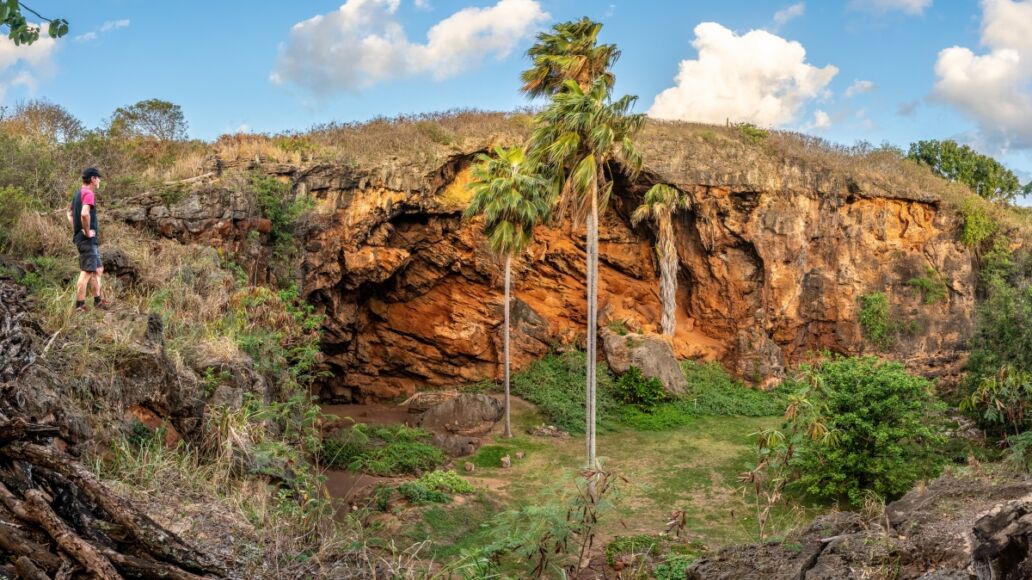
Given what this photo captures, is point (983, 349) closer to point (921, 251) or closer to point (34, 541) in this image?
point (921, 251)

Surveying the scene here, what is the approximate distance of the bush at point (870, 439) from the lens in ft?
41.5

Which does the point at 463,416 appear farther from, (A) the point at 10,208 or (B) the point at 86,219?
(B) the point at 86,219

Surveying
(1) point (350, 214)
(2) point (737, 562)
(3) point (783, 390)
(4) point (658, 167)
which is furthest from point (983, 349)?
(1) point (350, 214)

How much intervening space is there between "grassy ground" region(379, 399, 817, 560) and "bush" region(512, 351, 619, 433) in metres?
0.60

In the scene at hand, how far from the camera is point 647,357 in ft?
73.3

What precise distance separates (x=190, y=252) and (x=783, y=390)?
19.3m

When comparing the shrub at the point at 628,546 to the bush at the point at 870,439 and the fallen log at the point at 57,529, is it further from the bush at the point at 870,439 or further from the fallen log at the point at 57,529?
the fallen log at the point at 57,529

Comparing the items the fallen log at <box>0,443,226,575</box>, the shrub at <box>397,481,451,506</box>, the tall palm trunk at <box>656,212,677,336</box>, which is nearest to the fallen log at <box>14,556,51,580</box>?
the fallen log at <box>0,443,226,575</box>

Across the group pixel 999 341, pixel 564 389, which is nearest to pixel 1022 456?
pixel 999 341

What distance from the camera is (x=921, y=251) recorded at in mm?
25047

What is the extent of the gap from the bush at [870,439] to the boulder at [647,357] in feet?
28.5

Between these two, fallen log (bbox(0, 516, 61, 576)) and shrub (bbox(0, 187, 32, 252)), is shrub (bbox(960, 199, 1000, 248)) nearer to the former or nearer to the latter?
shrub (bbox(0, 187, 32, 252))

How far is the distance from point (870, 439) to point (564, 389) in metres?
10.8

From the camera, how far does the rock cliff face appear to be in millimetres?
23891
